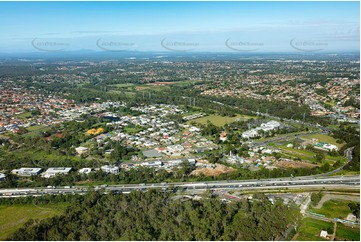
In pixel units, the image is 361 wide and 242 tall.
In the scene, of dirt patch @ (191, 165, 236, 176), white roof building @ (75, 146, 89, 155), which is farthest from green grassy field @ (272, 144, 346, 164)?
white roof building @ (75, 146, 89, 155)

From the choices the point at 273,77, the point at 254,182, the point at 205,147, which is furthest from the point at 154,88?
the point at 254,182

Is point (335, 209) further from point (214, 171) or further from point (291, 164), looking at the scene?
point (214, 171)

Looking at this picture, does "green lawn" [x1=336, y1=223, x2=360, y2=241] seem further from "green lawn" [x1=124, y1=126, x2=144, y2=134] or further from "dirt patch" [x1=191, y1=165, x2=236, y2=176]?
"green lawn" [x1=124, y1=126, x2=144, y2=134]

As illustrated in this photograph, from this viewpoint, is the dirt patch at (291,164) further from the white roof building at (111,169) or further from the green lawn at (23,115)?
the green lawn at (23,115)

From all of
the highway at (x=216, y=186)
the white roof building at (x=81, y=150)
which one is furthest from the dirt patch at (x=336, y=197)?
the white roof building at (x=81, y=150)

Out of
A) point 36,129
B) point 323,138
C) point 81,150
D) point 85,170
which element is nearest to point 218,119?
point 323,138

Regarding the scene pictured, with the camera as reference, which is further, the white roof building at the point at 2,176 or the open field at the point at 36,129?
the open field at the point at 36,129
